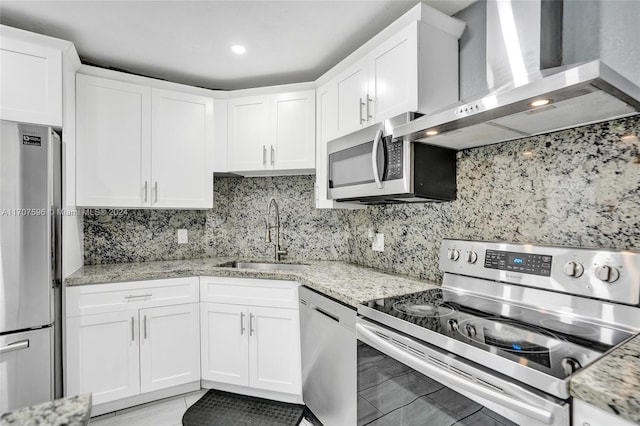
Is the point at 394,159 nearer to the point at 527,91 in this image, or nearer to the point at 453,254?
the point at 453,254

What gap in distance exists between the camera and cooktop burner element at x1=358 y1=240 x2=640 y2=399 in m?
0.93

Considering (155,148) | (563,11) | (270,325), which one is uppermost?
(563,11)

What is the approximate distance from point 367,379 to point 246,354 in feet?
3.55

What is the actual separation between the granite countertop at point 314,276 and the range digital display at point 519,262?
1.20 feet

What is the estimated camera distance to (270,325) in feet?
7.14

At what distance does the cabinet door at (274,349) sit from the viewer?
83.6 inches

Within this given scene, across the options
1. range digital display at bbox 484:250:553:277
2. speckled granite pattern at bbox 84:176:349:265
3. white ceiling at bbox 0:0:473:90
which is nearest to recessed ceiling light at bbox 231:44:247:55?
white ceiling at bbox 0:0:473:90

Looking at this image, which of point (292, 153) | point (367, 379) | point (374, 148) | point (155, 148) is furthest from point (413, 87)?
point (155, 148)

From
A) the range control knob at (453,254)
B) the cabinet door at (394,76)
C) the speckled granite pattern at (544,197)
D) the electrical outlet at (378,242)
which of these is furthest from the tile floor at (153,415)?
the cabinet door at (394,76)

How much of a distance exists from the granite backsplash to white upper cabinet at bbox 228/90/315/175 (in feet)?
1.21

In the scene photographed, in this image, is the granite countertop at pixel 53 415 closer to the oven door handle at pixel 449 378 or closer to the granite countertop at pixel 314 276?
the oven door handle at pixel 449 378

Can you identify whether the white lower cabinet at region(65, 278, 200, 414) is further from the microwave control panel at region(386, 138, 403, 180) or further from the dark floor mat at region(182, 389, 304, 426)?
the microwave control panel at region(386, 138, 403, 180)

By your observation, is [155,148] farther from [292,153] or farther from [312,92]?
[312,92]

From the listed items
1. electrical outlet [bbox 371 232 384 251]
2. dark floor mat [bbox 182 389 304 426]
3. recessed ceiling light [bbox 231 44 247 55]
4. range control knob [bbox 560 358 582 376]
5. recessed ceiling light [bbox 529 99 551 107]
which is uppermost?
recessed ceiling light [bbox 231 44 247 55]
